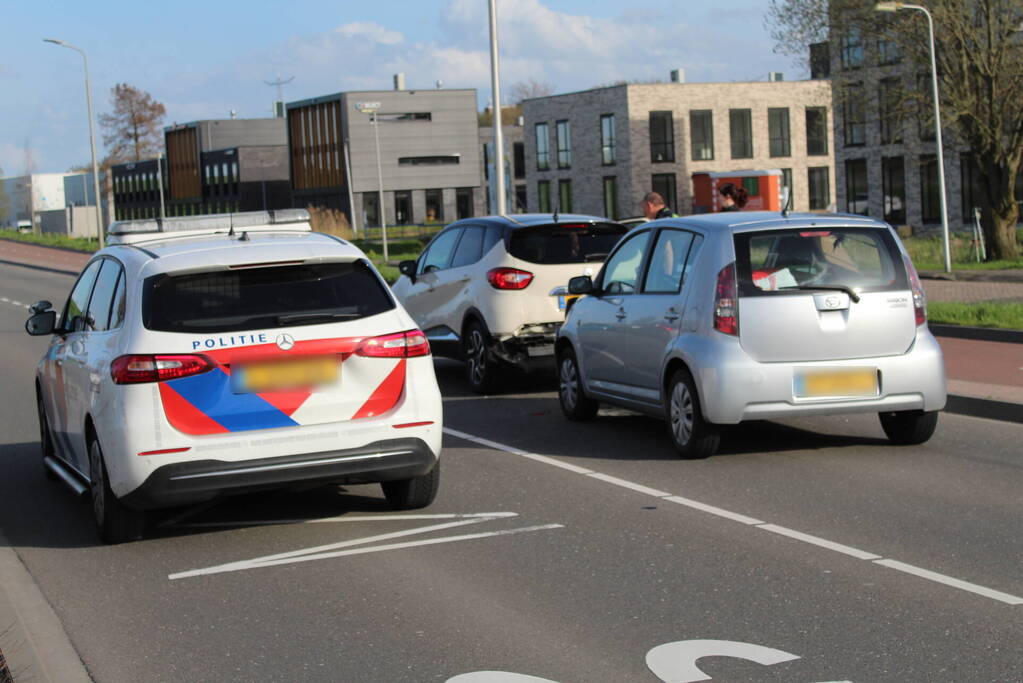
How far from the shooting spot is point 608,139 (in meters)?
70.1

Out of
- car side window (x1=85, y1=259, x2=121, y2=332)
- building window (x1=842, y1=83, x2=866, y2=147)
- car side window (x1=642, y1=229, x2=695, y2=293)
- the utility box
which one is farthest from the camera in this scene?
the utility box

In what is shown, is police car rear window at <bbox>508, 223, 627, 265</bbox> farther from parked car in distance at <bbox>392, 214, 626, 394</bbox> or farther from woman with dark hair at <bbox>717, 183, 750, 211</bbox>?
woman with dark hair at <bbox>717, 183, 750, 211</bbox>

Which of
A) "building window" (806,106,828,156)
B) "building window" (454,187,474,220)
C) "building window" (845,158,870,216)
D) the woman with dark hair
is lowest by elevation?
the woman with dark hair

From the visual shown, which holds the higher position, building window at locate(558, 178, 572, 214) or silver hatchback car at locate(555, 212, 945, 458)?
building window at locate(558, 178, 572, 214)

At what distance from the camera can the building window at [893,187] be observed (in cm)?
5219

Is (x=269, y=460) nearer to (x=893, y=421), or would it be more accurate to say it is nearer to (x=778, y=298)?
(x=778, y=298)

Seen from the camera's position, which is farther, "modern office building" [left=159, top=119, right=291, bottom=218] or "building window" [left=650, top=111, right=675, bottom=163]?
"modern office building" [left=159, top=119, right=291, bottom=218]

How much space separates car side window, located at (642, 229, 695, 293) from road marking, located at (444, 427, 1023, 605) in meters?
1.48

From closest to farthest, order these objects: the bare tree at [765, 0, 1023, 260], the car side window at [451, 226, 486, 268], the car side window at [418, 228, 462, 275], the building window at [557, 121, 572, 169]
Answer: the car side window at [451, 226, 486, 268] → the car side window at [418, 228, 462, 275] → the bare tree at [765, 0, 1023, 260] → the building window at [557, 121, 572, 169]

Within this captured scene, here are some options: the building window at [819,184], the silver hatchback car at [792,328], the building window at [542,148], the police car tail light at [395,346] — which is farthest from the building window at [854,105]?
the building window at [542,148]

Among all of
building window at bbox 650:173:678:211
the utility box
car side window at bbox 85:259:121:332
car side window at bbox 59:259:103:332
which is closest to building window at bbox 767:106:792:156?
building window at bbox 650:173:678:211

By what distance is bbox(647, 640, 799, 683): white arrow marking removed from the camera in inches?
190

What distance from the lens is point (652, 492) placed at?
821cm

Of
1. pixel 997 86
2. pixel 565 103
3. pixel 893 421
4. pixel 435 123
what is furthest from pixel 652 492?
pixel 435 123
